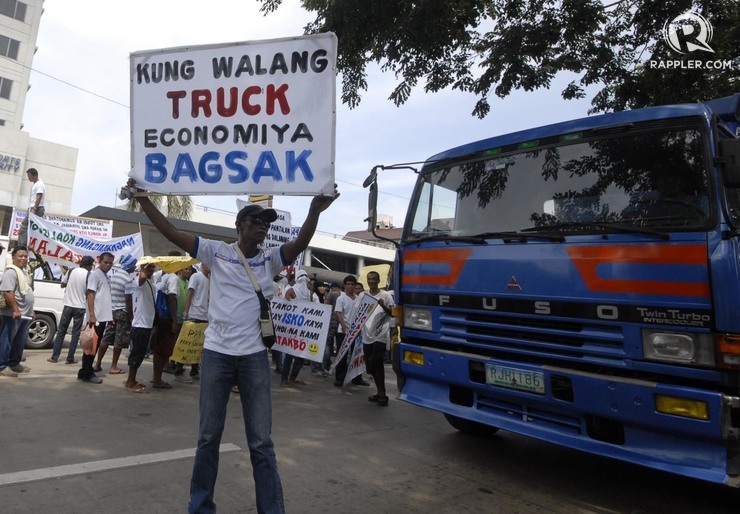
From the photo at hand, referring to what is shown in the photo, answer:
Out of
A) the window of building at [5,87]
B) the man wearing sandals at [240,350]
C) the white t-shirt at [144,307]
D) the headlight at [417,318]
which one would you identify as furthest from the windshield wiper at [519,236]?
the window of building at [5,87]

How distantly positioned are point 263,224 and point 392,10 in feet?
16.2

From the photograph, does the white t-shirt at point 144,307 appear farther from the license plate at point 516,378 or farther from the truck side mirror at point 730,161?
the truck side mirror at point 730,161

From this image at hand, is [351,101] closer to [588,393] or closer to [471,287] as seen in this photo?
[471,287]

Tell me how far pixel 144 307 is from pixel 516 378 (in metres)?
5.02

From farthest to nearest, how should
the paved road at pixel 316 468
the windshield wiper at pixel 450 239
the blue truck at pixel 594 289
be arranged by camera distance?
the windshield wiper at pixel 450 239 < the paved road at pixel 316 468 < the blue truck at pixel 594 289

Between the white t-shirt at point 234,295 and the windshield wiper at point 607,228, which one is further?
the windshield wiper at point 607,228

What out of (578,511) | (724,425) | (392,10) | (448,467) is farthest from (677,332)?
(392,10)

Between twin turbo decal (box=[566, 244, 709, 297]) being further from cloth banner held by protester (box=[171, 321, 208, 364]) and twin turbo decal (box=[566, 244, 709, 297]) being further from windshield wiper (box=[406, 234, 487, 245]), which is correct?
cloth banner held by protester (box=[171, 321, 208, 364])

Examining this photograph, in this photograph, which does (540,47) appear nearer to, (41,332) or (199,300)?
(199,300)

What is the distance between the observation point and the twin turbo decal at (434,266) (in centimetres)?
450

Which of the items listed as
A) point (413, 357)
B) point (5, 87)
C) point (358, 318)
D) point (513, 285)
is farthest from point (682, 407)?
point (5, 87)

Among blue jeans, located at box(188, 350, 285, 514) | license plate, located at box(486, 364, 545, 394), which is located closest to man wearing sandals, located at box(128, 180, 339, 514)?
blue jeans, located at box(188, 350, 285, 514)

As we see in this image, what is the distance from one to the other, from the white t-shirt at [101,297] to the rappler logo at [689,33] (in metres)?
9.30

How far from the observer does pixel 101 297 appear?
25.5ft
